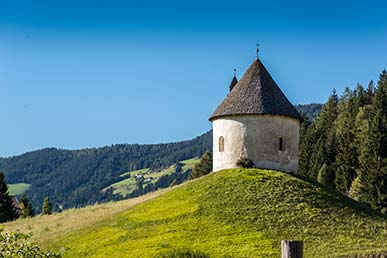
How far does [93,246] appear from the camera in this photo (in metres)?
33.0

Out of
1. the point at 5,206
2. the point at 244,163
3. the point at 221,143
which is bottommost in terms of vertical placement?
the point at 5,206

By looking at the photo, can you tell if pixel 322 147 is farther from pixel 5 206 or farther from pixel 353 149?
pixel 5 206

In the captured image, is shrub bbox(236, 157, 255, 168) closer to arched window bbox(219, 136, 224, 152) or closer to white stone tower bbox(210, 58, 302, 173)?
white stone tower bbox(210, 58, 302, 173)

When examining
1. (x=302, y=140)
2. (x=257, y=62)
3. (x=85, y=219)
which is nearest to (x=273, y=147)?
(x=257, y=62)

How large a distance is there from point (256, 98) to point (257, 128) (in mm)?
2201

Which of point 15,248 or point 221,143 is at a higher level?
point 221,143

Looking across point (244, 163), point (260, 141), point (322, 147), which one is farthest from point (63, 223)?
point (322, 147)

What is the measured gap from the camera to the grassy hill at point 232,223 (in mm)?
30578

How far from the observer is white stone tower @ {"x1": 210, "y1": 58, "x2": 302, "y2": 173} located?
43.1 meters

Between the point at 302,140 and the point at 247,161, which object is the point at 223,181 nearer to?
the point at 247,161

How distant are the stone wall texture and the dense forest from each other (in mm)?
19129

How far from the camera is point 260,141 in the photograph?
43031mm

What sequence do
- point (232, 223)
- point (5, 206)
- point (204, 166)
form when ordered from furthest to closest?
point (204, 166) → point (5, 206) → point (232, 223)

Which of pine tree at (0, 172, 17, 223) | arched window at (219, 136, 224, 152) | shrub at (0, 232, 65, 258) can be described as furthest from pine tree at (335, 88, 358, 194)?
shrub at (0, 232, 65, 258)
